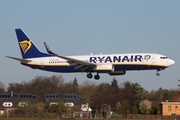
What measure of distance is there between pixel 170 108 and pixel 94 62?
36718mm

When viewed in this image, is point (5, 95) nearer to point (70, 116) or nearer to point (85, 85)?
point (70, 116)

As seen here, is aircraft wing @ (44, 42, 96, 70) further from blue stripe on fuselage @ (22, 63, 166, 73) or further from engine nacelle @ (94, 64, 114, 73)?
blue stripe on fuselage @ (22, 63, 166, 73)

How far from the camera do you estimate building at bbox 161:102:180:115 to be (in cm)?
10631

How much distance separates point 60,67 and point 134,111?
1428 inches

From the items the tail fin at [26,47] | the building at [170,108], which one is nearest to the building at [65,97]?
the building at [170,108]

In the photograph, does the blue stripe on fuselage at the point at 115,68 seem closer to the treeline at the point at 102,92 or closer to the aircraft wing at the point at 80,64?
the aircraft wing at the point at 80,64

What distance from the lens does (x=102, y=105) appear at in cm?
13500

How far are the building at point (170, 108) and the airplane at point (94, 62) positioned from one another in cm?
3219

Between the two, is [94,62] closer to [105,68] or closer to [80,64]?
[80,64]

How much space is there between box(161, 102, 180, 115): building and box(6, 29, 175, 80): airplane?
32.2 meters

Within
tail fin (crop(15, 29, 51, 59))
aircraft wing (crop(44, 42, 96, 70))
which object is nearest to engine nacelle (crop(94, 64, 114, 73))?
aircraft wing (crop(44, 42, 96, 70))

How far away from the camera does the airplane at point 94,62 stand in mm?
73062

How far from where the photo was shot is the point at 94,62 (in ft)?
251

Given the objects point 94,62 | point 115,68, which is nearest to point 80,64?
point 94,62
